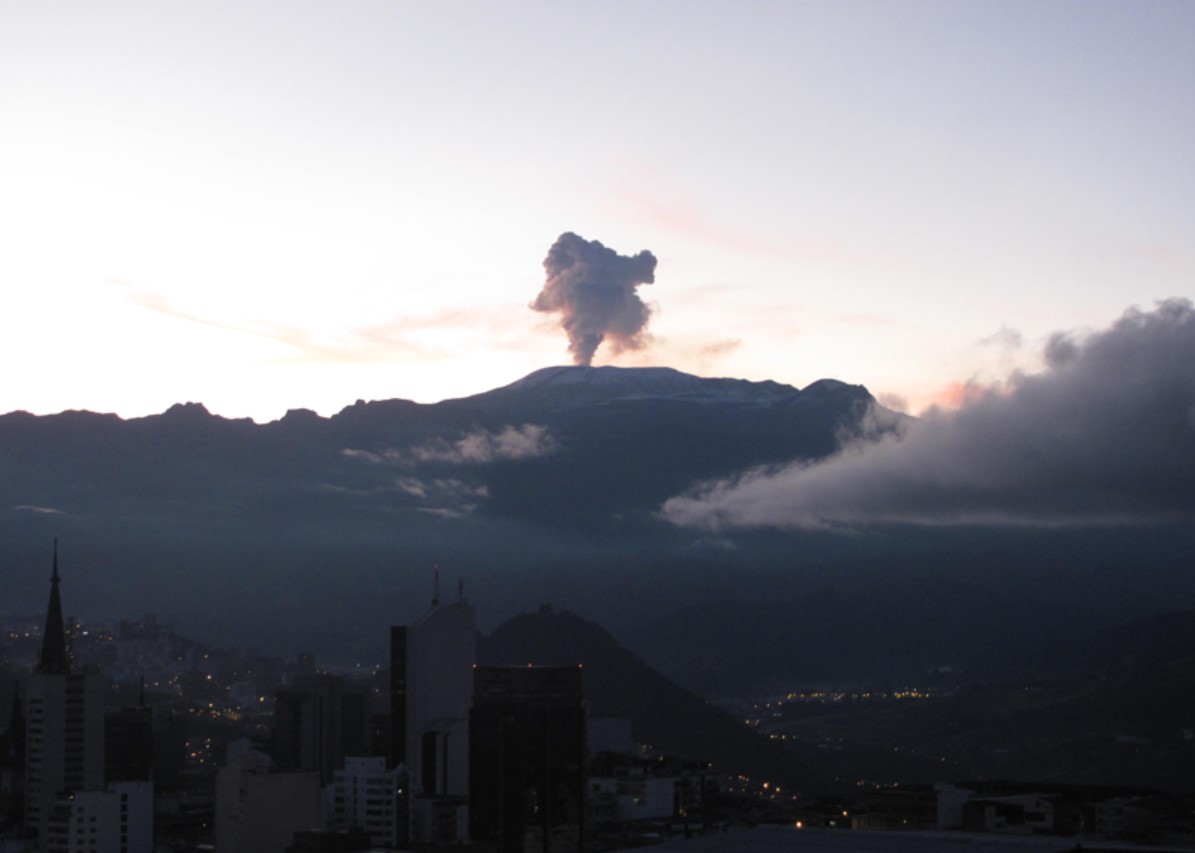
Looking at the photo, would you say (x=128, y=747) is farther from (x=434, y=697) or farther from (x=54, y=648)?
(x=434, y=697)

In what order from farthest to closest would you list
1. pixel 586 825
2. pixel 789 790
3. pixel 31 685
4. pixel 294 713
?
pixel 789 790, pixel 294 713, pixel 31 685, pixel 586 825

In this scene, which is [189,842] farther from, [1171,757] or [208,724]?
[1171,757]

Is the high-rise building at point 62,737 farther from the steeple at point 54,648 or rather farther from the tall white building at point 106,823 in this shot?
the tall white building at point 106,823

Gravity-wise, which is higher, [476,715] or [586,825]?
[476,715]

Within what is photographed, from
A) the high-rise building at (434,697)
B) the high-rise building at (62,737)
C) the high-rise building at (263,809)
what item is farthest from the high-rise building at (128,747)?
the high-rise building at (263,809)

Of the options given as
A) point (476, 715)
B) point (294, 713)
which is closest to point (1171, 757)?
point (294, 713)

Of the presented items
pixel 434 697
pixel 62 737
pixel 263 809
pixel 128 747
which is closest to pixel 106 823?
pixel 263 809
